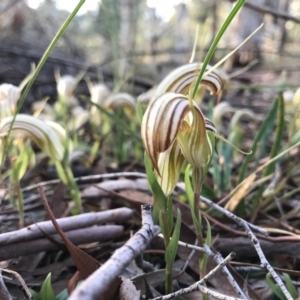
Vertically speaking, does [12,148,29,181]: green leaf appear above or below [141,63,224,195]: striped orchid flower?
above

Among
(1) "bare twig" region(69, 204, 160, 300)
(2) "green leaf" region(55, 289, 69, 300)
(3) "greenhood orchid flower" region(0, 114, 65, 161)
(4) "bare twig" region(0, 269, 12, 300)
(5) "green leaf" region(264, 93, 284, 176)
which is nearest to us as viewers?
(1) "bare twig" region(69, 204, 160, 300)

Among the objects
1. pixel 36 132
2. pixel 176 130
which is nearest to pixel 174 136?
pixel 176 130

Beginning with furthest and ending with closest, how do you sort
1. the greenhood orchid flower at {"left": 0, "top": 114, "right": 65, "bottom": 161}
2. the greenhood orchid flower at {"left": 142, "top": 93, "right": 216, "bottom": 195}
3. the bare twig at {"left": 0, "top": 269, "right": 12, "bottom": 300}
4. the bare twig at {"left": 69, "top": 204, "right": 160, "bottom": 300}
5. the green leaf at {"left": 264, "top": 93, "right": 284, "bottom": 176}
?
1. the green leaf at {"left": 264, "top": 93, "right": 284, "bottom": 176}
2. the greenhood orchid flower at {"left": 0, "top": 114, "right": 65, "bottom": 161}
3. the bare twig at {"left": 0, "top": 269, "right": 12, "bottom": 300}
4. the greenhood orchid flower at {"left": 142, "top": 93, "right": 216, "bottom": 195}
5. the bare twig at {"left": 69, "top": 204, "right": 160, "bottom": 300}

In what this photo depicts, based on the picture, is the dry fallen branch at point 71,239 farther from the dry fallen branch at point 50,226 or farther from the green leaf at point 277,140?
the green leaf at point 277,140

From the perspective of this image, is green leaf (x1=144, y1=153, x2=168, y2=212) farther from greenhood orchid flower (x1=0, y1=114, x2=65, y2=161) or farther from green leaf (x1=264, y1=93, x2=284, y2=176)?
green leaf (x1=264, y1=93, x2=284, y2=176)

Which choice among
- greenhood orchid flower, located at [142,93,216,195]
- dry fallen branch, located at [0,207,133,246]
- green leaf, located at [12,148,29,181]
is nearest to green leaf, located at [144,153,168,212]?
greenhood orchid flower, located at [142,93,216,195]
